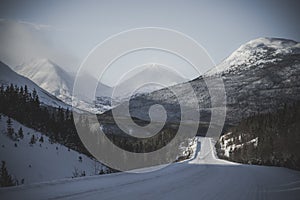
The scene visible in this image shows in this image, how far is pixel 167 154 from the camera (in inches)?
2494

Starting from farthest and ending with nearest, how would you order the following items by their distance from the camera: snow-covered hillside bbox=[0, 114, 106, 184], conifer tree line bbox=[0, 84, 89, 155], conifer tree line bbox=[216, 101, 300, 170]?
conifer tree line bbox=[0, 84, 89, 155], conifer tree line bbox=[216, 101, 300, 170], snow-covered hillside bbox=[0, 114, 106, 184]

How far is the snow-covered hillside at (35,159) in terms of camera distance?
21766mm

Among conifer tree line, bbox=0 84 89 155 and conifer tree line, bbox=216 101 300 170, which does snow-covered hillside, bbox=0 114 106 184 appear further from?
conifer tree line, bbox=216 101 300 170

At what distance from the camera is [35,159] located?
2470 centimetres

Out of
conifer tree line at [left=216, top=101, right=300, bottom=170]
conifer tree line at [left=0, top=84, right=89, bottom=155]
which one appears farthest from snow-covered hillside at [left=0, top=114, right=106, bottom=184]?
conifer tree line at [left=216, top=101, right=300, bottom=170]

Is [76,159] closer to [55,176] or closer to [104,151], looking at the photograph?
[55,176]

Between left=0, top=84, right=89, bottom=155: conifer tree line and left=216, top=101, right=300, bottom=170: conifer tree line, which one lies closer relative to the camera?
left=216, top=101, right=300, bottom=170: conifer tree line

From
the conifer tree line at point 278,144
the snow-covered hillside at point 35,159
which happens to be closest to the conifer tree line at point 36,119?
the snow-covered hillside at point 35,159

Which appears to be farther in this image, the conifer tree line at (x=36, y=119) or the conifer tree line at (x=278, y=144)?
the conifer tree line at (x=36, y=119)

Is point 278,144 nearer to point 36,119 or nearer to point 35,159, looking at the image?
point 35,159

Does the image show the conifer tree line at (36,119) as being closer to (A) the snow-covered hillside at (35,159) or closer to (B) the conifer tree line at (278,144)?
(A) the snow-covered hillside at (35,159)

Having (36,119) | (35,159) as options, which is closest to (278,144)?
(35,159)

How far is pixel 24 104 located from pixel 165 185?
41625mm

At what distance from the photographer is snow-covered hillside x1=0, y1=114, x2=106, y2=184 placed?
71.4ft
